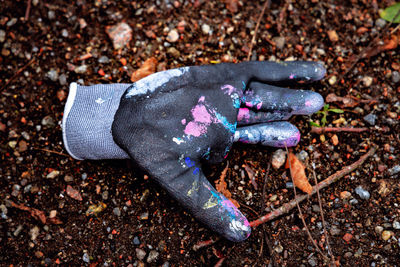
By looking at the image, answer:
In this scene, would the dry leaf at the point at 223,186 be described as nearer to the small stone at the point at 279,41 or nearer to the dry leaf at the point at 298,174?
the dry leaf at the point at 298,174

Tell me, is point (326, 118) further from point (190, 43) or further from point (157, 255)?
point (157, 255)

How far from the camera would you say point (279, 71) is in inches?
74.0

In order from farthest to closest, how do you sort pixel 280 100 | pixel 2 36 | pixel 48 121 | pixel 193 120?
pixel 2 36, pixel 48 121, pixel 280 100, pixel 193 120

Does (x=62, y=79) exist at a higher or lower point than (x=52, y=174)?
higher

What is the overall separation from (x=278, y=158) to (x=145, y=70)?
1.15 meters

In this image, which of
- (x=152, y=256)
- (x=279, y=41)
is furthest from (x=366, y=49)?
(x=152, y=256)

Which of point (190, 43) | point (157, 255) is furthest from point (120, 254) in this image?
point (190, 43)

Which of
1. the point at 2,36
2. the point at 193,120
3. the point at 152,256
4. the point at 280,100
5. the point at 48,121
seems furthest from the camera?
the point at 2,36

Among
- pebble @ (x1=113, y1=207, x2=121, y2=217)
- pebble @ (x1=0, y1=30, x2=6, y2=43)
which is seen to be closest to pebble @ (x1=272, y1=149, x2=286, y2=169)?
pebble @ (x1=113, y1=207, x2=121, y2=217)

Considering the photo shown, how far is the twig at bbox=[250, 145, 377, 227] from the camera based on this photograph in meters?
1.87

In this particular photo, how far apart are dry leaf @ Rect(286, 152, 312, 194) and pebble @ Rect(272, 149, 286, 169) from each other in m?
0.04

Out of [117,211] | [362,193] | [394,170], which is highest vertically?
[394,170]

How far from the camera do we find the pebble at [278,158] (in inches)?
78.7

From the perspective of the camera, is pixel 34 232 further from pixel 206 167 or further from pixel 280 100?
pixel 280 100
